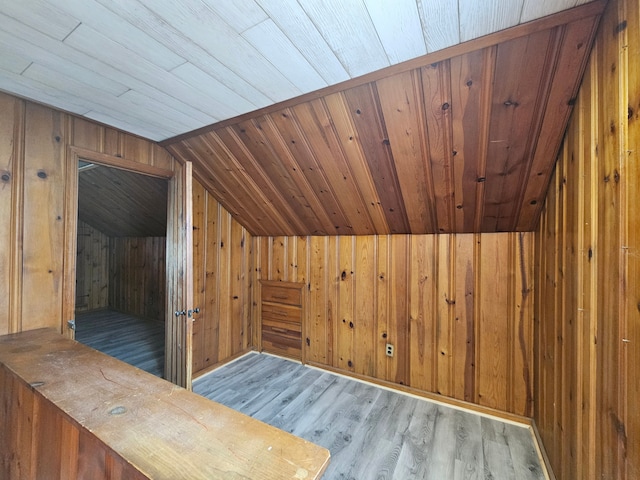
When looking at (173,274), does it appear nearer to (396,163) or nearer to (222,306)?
(222,306)

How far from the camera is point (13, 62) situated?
1245 mm

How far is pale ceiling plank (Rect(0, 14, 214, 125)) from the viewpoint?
1053mm

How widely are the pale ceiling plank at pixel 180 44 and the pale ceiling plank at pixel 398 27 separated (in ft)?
2.45

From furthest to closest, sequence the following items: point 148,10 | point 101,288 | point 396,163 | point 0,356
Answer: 1. point 101,288
2. point 396,163
3. point 0,356
4. point 148,10

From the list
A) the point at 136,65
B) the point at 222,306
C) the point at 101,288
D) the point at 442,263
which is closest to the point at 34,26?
the point at 136,65

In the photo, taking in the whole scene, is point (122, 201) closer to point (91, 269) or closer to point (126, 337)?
point (126, 337)

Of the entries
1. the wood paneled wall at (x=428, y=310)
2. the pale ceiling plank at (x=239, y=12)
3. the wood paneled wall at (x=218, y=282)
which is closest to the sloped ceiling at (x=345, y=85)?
the pale ceiling plank at (x=239, y=12)

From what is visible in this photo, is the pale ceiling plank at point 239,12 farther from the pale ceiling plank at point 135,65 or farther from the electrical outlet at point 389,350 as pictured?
the electrical outlet at point 389,350

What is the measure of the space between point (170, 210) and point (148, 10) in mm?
1600

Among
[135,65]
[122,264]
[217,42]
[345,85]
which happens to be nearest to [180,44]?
[217,42]

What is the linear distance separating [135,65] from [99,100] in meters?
0.54

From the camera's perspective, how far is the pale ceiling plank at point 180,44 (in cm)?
96

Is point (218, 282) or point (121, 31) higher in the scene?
point (121, 31)

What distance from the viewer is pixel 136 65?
4.16ft
